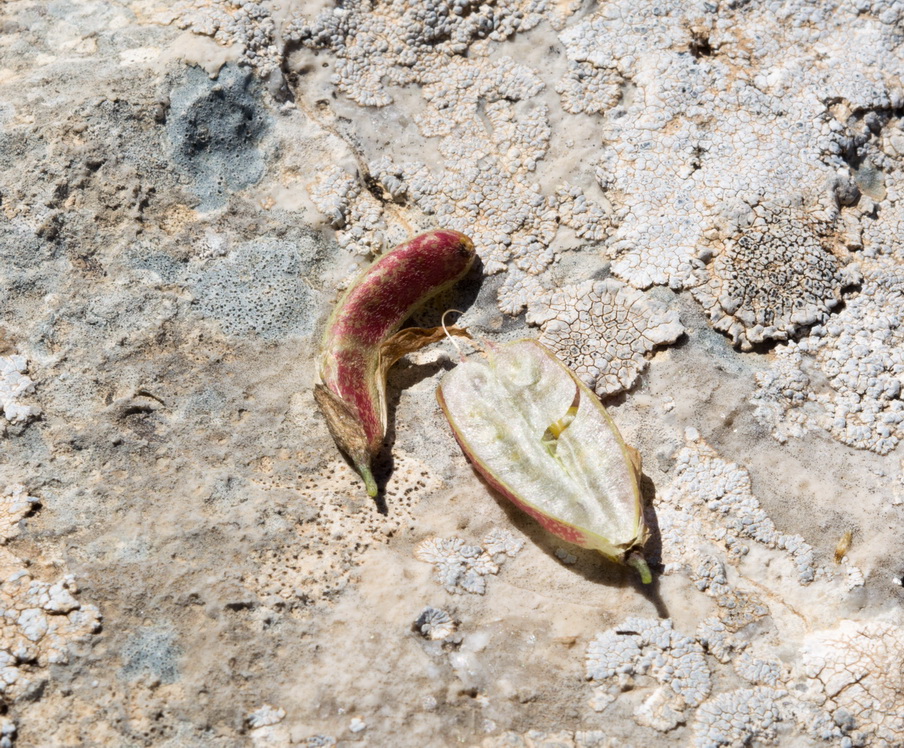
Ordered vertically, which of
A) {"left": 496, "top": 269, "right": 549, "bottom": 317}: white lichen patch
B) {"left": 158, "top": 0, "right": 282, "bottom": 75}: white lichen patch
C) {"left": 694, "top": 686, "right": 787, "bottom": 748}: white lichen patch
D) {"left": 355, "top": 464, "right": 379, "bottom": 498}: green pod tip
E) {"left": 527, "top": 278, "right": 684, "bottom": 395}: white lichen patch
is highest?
{"left": 158, "top": 0, "right": 282, "bottom": 75}: white lichen patch

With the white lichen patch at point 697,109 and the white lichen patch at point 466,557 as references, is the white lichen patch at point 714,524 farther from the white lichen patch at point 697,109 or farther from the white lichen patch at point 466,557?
the white lichen patch at point 697,109

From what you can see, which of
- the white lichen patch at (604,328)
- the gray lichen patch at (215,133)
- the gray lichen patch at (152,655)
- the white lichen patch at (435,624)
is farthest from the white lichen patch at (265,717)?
the gray lichen patch at (215,133)

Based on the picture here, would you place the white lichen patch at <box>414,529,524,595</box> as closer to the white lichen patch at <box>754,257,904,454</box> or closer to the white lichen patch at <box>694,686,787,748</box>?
the white lichen patch at <box>694,686,787,748</box>

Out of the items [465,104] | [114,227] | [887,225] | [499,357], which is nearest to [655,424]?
[499,357]

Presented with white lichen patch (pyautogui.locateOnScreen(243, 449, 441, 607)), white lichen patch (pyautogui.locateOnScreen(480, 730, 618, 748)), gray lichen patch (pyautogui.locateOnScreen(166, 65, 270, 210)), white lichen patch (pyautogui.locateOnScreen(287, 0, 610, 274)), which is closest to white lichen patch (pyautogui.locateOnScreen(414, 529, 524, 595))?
white lichen patch (pyautogui.locateOnScreen(243, 449, 441, 607))

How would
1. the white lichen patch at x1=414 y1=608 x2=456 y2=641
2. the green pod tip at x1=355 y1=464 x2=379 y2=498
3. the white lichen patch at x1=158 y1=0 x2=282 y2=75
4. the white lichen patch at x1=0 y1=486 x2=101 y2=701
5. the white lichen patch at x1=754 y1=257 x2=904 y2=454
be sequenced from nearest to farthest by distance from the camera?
Result: the white lichen patch at x1=0 y1=486 x2=101 y2=701, the white lichen patch at x1=414 y1=608 x2=456 y2=641, the green pod tip at x1=355 y1=464 x2=379 y2=498, the white lichen patch at x1=754 y1=257 x2=904 y2=454, the white lichen patch at x1=158 y1=0 x2=282 y2=75

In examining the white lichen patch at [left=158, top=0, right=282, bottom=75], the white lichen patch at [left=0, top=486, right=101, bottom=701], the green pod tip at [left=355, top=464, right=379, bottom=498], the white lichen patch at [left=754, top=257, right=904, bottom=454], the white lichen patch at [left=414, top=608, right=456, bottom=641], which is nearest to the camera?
the white lichen patch at [left=0, top=486, right=101, bottom=701]
